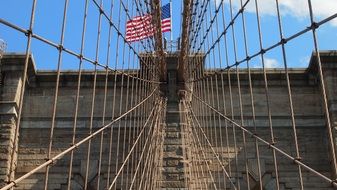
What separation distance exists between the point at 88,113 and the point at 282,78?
16.2 ft

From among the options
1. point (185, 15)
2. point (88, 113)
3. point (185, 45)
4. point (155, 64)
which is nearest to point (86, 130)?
point (88, 113)

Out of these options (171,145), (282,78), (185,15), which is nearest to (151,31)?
(185,15)

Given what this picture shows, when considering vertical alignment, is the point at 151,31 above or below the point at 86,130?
above

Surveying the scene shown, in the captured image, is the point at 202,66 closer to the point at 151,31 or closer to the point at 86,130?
the point at 151,31

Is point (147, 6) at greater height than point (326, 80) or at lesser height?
greater

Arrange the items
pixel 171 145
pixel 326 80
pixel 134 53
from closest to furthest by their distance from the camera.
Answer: pixel 134 53 < pixel 171 145 < pixel 326 80

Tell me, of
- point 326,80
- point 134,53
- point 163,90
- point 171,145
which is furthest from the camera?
point 326,80

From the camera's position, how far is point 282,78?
13609 millimetres

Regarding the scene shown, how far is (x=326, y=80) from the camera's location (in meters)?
12.8

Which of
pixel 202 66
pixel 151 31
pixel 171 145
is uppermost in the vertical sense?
pixel 151 31

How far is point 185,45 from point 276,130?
3629mm

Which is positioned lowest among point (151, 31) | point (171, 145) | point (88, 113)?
point (171, 145)

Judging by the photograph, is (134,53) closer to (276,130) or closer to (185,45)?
(185,45)

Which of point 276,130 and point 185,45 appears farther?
point 276,130
